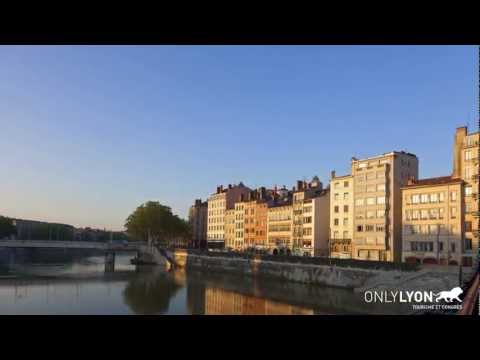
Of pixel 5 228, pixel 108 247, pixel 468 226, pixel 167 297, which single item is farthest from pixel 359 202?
pixel 5 228

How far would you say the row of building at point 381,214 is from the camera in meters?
31.0

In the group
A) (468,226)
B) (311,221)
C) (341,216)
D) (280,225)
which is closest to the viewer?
(468,226)

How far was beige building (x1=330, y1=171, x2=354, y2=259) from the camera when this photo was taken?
40.9 m

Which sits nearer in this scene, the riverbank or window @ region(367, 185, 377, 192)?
the riverbank

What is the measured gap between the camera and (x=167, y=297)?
93.5 feet

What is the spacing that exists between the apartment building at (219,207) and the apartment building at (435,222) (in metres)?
32.6

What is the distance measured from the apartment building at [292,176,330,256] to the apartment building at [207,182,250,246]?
59.7 ft

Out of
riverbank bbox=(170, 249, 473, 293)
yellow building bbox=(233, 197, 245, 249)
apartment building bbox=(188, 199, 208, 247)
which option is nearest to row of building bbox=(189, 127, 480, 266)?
yellow building bbox=(233, 197, 245, 249)

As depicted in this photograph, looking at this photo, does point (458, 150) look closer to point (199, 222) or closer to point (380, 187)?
point (380, 187)

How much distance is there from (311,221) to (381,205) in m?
8.59

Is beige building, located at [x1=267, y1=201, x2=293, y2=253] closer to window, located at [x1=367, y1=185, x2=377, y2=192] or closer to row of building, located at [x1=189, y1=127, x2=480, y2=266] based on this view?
row of building, located at [x1=189, y1=127, x2=480, y2=266]
